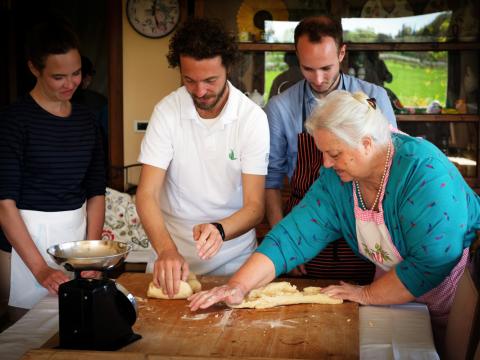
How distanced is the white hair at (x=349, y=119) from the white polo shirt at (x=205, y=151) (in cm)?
45

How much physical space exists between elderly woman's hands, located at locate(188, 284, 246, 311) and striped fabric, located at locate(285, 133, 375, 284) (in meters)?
0.67

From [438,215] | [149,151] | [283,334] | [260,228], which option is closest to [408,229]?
[438,215]

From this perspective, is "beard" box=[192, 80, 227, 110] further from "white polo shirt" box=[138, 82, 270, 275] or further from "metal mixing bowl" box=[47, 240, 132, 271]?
"metal mixing bowl" box=[47, 240, 132, 271]

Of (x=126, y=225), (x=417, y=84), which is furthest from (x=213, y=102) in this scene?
(x=417, y=84)

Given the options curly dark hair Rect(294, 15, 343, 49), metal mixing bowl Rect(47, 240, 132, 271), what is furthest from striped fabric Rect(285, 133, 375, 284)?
metal mixing bowl Rect(47, 240, 132, 271)

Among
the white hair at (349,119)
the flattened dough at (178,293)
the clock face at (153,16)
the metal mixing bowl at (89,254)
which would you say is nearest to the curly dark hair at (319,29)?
the white hair at (349,119)

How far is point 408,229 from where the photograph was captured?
1.95 m

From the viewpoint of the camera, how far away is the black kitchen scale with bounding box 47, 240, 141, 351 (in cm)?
160

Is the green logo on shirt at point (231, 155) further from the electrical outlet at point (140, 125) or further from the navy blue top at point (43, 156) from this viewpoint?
the electrical outlet at point (140, 125)

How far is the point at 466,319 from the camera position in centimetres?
183

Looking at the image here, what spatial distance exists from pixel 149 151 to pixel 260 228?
2145 mm

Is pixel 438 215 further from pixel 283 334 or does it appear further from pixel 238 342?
pixel 238 342

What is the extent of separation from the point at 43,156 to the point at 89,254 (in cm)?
65

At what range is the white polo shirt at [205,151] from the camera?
241cm
